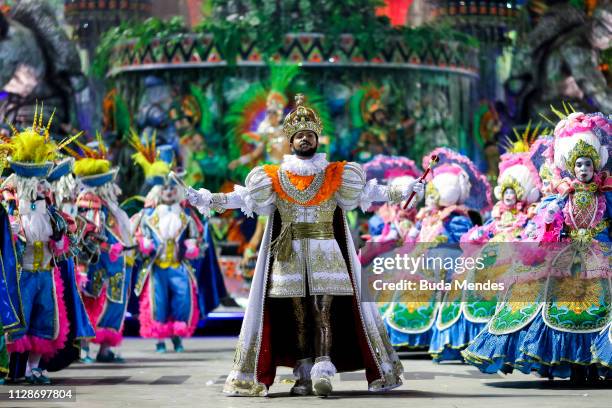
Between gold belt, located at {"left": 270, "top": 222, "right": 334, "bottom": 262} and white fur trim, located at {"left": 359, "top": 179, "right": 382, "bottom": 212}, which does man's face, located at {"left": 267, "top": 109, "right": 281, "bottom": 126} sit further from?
gold belt, located at {"left": 270, "top": 222, "right": 334, "bottom": 262}

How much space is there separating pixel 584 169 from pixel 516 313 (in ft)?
3.70

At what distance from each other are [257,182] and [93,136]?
1653cm

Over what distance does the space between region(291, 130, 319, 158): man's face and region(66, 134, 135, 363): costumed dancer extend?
3779 millimetres

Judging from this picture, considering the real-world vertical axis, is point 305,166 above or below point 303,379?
above

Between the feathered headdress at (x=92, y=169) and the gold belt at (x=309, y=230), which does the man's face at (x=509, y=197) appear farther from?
the feathered headdress at (x=92, y=169)

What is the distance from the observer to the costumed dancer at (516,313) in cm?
1172

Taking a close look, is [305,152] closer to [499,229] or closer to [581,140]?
[581,140]

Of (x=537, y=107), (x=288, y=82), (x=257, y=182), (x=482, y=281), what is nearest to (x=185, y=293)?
(x=482, y=281)

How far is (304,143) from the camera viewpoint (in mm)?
11562

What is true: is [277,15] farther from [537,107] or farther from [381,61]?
[537,107]

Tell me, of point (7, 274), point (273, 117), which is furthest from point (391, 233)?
point (273, 117)

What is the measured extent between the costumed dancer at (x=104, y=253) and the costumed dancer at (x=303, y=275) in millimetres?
3690

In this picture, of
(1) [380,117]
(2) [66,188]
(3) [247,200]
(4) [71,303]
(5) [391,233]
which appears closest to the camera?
(3) [247,200]

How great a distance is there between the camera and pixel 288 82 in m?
26.9
